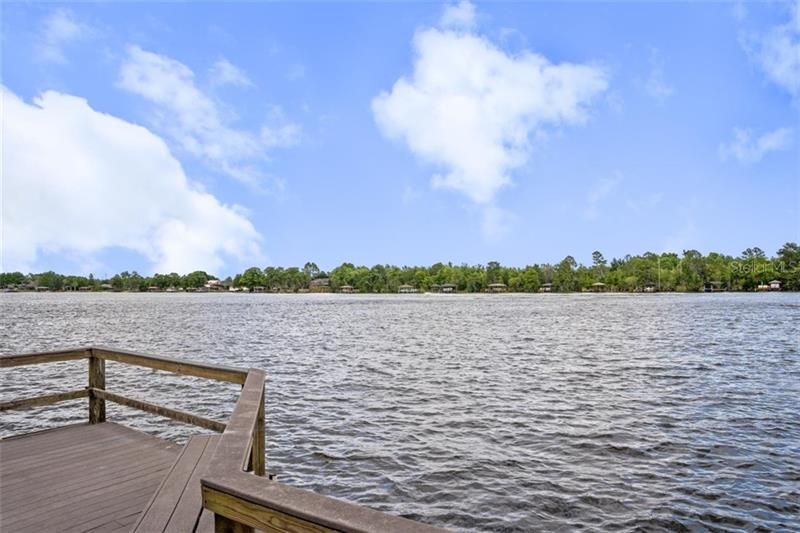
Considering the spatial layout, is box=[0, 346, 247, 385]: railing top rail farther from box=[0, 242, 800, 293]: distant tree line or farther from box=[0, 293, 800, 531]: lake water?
box=[0, 242, 800, 293]: distant tree line

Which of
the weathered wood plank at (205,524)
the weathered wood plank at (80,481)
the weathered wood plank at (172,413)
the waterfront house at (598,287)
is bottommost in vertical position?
the weathered wood plank at (80,481)

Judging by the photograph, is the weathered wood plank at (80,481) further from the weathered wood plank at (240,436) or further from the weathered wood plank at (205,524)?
the weathered wood plank at (240,436)

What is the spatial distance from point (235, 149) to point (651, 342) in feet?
200

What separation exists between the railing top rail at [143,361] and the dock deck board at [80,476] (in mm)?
840

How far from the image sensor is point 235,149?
70125 mm

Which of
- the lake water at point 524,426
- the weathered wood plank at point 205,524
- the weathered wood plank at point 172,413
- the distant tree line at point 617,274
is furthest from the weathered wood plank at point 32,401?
the distant tree line at point 617,274

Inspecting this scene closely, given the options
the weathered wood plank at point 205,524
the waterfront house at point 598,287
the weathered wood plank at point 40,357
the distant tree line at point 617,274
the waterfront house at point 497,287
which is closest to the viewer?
the weathered wood plank at point 205,524

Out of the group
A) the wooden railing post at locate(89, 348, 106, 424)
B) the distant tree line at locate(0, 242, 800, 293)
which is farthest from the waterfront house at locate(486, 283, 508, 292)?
the wooden railing post at locate(89, 348, 106, 424)

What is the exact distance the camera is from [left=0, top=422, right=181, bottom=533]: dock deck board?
11.7 feet

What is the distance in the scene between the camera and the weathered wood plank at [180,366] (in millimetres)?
4184

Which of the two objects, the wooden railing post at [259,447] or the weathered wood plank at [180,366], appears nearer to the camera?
the wooden railing post at [259,447]

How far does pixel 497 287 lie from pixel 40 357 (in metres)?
173

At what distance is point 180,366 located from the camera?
4738 millimetres

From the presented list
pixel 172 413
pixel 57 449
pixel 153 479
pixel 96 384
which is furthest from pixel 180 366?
pixel 96 384
